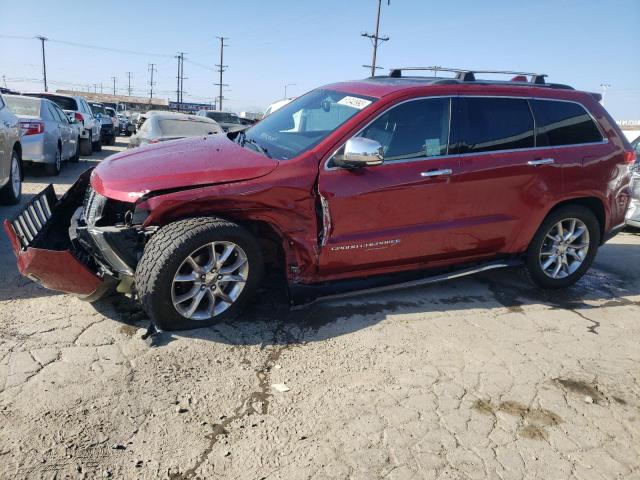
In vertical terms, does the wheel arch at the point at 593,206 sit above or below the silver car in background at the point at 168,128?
below

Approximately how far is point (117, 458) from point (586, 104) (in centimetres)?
490

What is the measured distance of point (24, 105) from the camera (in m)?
9.45

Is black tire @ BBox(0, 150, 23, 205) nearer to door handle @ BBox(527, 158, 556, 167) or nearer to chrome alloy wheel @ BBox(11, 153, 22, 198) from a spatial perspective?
chrome alloy wheel @ BBox(11, 153, 22, 198)

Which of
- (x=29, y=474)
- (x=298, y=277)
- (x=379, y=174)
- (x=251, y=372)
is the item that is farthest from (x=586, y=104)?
(x=29, y=474)

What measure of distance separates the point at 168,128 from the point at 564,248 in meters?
6.27

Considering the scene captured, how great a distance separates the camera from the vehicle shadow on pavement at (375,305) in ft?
11.6

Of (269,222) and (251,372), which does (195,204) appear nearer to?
(269,222)

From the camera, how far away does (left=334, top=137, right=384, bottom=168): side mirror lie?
11.4 feet

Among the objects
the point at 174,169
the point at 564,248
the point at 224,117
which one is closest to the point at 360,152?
the point at 174,169

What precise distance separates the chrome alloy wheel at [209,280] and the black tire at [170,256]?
5 cm

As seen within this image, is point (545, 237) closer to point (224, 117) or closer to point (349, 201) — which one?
point (349, 201)

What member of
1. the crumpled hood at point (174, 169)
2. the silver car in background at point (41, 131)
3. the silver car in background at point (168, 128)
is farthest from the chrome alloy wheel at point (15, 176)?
the crumpled hood at point (174, 169)

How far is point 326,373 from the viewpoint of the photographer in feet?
10.3

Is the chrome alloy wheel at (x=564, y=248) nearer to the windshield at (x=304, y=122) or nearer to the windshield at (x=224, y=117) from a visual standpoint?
the windshield at (x=304, y=122)
